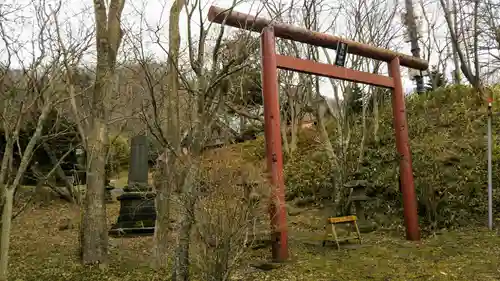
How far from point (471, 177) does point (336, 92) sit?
382 cm

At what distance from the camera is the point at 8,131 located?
537 cm

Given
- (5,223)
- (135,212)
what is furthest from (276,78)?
(135,212)

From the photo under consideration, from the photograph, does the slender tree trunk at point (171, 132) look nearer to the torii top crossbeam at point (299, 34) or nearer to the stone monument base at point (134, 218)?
the torii top crossbeam at point (299, 34)

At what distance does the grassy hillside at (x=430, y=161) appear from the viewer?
29.2ft

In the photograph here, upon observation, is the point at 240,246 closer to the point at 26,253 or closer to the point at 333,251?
the point at 333,251

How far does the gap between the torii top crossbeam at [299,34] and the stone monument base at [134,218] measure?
4.41 m

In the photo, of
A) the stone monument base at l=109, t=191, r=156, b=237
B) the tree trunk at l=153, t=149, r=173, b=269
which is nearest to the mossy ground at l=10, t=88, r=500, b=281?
the tree trunk at l=153, t=149, r=173, b=269

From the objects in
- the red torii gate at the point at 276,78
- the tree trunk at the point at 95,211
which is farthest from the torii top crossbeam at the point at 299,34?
the tree trunk at the point at 95,211

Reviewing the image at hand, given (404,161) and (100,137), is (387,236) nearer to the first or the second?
(404,161)

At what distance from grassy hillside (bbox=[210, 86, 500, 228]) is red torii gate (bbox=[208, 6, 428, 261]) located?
0.87m

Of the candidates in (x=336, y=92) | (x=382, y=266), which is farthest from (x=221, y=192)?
(x=336, y=92)

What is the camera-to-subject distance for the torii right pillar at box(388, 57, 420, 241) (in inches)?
304

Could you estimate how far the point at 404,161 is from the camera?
310 inches

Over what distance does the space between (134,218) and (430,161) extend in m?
7.08
